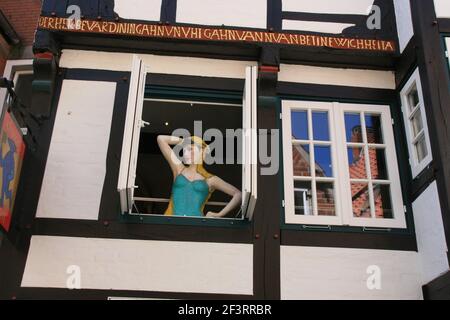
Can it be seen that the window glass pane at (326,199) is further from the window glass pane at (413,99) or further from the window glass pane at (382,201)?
the window glass pane at (413,99)

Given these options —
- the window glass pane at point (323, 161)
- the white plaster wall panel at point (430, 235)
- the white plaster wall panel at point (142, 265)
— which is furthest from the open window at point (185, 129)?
the white plaster wall panel at point (430, 235)

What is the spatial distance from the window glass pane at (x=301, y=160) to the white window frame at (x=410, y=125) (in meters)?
1.15

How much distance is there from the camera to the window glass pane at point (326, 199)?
260 inches

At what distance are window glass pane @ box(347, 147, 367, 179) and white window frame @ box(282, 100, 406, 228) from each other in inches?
3.4

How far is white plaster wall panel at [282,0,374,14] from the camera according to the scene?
757cm

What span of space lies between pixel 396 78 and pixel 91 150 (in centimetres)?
375

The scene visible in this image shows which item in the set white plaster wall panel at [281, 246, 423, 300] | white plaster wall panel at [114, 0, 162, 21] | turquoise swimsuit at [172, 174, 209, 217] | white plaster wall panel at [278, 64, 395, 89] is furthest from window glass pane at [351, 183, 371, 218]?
white plaster wall panel at [114, 0, 162, 21]

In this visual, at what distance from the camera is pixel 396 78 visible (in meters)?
7.29

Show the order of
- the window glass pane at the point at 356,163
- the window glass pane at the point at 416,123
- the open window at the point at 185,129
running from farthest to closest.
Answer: the window glass pane at the point at 356,163 < the window glass pane at the point at 416,123 < the open window at the point at 185,129

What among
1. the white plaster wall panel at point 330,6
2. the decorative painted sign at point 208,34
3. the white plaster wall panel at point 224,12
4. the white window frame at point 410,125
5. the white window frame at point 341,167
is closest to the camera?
the white window frame at point 410,125

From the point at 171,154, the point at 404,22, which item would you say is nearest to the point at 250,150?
the point at 171,154

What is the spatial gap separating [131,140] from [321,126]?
2.36m

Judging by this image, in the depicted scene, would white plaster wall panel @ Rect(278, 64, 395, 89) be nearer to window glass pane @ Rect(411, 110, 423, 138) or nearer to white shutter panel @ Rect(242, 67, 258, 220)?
window glass pane @ Rect(411, 110, 423, 138)
